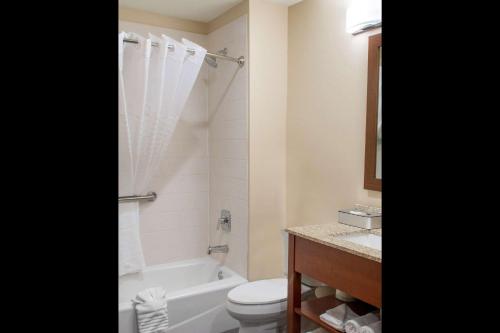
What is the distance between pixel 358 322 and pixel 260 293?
0.73 meters

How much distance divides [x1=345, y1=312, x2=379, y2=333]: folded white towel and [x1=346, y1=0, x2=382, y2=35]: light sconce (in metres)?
1.46

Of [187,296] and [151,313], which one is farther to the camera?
[187,296]

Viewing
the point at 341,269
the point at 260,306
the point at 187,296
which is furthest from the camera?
the point at 187,296

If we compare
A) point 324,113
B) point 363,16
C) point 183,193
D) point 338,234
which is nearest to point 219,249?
point 183,193

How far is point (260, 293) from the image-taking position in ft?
7.52

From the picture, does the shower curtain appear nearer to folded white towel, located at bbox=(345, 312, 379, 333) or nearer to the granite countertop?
the granite countertop

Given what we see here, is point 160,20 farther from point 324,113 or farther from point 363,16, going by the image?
point 363,16

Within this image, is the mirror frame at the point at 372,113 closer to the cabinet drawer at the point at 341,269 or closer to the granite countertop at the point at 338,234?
the granite countertop at the point at 338,234

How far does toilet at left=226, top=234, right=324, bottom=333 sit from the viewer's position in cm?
217
